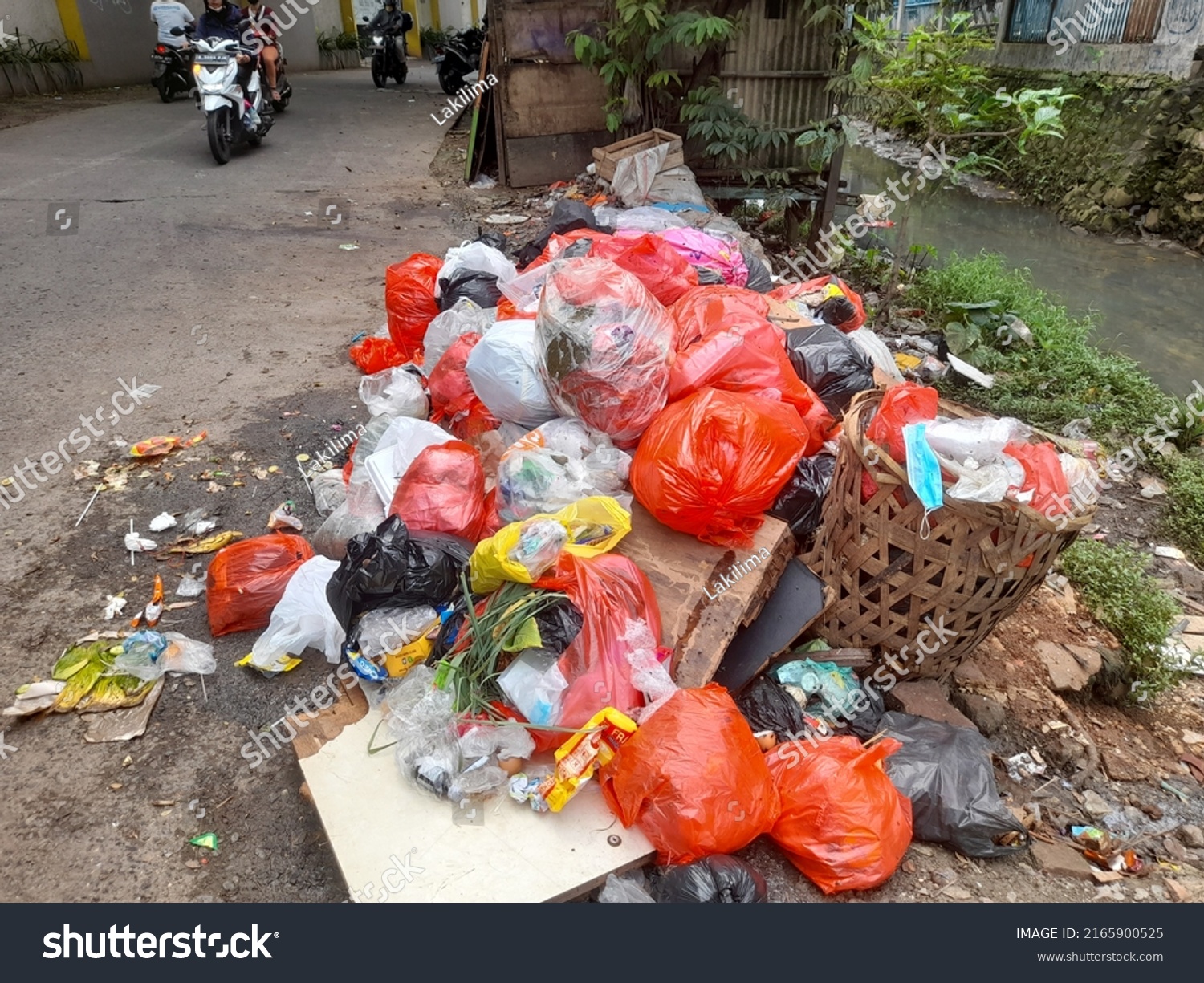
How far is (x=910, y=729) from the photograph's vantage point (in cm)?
188

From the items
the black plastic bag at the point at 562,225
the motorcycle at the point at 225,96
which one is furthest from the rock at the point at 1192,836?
the motorcycle at the point at 225,96

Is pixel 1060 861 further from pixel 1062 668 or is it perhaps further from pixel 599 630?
pixel 599 630

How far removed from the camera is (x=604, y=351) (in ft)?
7.54

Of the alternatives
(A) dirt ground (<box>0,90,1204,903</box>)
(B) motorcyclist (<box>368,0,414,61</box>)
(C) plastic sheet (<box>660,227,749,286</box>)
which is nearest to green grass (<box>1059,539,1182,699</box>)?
(A) dirt ground (<box>0,90,1204,903</box>)

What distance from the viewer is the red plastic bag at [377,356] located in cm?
366

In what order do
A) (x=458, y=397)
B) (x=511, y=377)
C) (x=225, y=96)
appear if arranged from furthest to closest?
(x=225, y=96), (x=458, y=397), (x=511, y=377)

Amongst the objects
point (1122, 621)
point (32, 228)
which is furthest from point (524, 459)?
point (32, 228)

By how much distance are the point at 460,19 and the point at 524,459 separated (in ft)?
80.9

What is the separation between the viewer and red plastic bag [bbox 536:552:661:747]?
1.70 m

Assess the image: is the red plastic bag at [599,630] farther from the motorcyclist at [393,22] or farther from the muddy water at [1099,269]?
the motorcyclist at [393,22]

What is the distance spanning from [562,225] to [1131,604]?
122 inches

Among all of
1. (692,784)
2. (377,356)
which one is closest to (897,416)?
(692,784)

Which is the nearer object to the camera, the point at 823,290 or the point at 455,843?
the point at 455,843

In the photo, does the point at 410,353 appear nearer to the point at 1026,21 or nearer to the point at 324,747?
the point at 324,747
